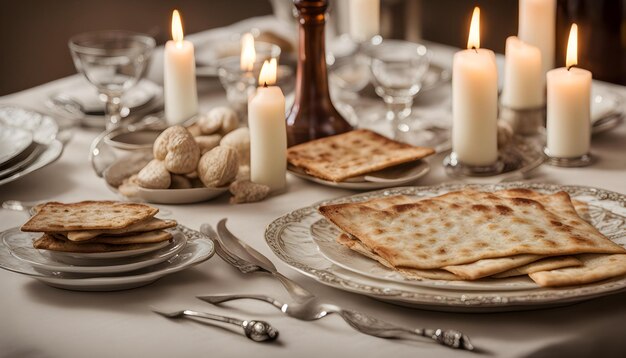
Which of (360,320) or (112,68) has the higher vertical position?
(112,68)

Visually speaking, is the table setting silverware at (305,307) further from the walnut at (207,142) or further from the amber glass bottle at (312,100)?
the amber glass bottle at (312,100)

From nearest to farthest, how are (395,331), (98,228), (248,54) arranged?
1. (395,331)
2. (98,228)
3. (248,54)

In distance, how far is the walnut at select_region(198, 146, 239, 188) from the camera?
1.36 metres

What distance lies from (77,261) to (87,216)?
54 mm

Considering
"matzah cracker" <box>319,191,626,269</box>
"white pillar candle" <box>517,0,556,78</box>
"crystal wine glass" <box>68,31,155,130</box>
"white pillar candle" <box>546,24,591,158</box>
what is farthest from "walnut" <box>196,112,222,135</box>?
"white pillar candle" <box>517,0,556,78</box>

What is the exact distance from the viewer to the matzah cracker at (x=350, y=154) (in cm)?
141

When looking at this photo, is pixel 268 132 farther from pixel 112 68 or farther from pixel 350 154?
pixel 112 68

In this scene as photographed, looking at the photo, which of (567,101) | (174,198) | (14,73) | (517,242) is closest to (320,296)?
(517,242)

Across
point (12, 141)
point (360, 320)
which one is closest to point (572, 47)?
point (360, 320)

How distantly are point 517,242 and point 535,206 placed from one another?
5.5 inches

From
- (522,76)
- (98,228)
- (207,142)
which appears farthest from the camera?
(522,76)

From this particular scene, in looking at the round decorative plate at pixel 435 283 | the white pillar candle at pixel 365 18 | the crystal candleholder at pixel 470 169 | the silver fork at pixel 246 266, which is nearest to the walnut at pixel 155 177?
the silver fork at pixel 246 266

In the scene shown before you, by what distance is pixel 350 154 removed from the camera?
58.5 inches

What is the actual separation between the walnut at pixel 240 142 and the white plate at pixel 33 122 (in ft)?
1.06
